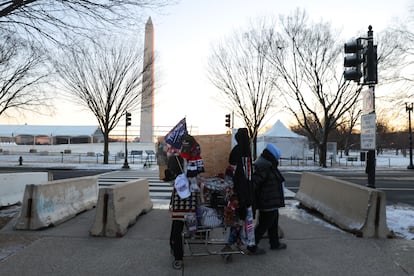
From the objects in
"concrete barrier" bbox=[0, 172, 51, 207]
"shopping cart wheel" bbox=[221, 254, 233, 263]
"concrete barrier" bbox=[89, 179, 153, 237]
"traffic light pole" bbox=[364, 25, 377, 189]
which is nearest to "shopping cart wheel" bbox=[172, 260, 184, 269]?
"shopping cart wheel" bbox=[221, 254, 233, 263]

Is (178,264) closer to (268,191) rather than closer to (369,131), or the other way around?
(268,191)

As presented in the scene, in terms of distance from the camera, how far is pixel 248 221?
5188mm

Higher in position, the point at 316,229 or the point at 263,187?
the point at 263,187

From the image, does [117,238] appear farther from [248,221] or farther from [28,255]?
[248,221]

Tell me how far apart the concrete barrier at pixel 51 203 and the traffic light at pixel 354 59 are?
6410mm

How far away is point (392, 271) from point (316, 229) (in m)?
2.31

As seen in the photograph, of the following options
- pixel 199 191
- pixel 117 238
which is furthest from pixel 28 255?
pixel 199 191

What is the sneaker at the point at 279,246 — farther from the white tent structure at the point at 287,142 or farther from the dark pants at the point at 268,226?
the white tent structure at the point at 287,142

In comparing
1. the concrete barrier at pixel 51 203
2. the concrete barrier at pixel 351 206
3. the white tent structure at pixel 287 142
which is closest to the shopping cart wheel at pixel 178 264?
the concrete barrier at pixel 51 203

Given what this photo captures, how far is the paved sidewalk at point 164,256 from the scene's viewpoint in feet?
15.6

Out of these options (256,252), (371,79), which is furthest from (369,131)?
(256,252)

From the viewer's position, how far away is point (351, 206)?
686 cm

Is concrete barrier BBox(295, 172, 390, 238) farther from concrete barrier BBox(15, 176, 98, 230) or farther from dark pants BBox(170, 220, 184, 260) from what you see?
concrete barrier BBox(15, 176, 98, 230)

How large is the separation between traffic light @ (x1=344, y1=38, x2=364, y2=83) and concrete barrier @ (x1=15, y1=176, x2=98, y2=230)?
641cm
